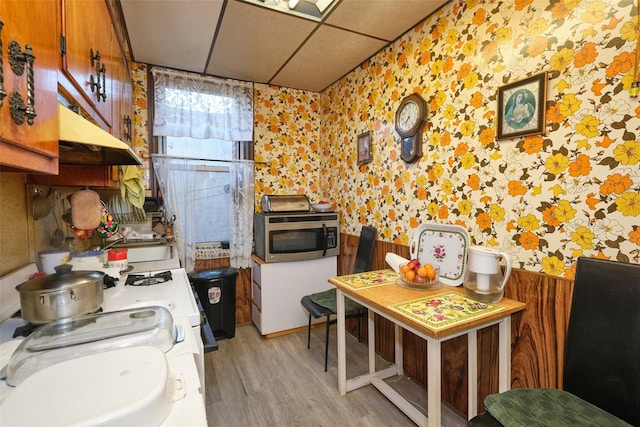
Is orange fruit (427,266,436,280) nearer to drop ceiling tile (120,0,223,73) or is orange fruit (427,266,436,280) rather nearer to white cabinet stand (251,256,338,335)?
white cabinet stand (251,256,338,335)

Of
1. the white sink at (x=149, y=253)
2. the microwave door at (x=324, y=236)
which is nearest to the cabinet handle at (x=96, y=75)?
the white sink at (x=149, y=253)

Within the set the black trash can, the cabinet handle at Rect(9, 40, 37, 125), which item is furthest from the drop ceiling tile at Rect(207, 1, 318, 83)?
the black trash can

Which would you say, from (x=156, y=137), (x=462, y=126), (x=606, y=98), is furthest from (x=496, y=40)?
(x=156, y=137)

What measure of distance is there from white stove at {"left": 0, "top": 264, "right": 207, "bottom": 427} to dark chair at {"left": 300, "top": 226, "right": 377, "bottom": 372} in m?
1.05

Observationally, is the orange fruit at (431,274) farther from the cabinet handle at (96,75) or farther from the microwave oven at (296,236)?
the cabinet handle at (96,75)

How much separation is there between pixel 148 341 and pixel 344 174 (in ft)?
7.72

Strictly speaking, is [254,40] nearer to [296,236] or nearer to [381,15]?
[381,15]

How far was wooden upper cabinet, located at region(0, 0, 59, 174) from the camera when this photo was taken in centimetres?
53

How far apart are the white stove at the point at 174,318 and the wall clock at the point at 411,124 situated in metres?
1.70

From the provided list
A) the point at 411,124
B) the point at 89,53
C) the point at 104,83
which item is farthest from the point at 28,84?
the point at 411,124

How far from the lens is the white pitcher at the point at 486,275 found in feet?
4.75

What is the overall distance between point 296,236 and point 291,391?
128 centimetres

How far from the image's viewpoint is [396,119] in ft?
7.28

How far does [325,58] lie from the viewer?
2.52 m
